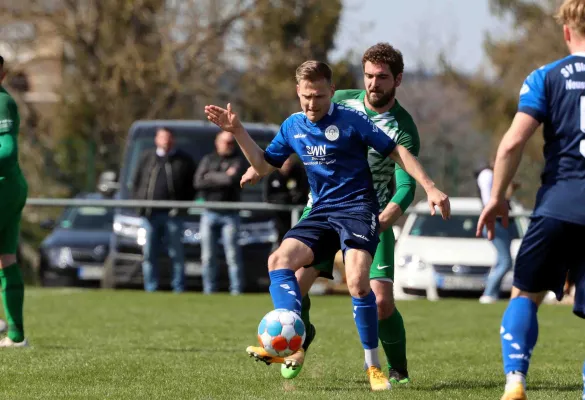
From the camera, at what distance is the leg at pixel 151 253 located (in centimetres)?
1686

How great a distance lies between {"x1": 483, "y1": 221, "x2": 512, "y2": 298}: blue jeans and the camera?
632 inches

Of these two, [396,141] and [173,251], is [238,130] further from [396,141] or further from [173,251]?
[173,251]

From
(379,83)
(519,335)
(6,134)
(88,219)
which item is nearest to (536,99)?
(519,335)

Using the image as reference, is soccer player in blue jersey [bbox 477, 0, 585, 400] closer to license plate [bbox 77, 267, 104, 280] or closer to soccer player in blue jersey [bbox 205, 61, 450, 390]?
soccer player in blue jersey [bbox 205, 61, 450, 390]

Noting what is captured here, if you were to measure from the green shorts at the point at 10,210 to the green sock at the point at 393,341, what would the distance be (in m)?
2.92

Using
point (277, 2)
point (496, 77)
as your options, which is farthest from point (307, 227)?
point (496, 77)

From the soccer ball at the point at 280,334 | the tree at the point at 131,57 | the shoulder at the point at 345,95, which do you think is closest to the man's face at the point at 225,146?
the shoulder at the point at 345,95

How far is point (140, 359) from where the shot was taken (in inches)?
345

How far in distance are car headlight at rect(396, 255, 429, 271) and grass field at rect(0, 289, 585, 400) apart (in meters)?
1.13

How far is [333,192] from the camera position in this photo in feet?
23.7

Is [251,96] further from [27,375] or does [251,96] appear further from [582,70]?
[582,70]

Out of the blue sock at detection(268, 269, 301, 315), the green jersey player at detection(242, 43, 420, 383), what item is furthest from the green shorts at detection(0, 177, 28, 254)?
the blue sock at detection(268, 269, 301, 315)

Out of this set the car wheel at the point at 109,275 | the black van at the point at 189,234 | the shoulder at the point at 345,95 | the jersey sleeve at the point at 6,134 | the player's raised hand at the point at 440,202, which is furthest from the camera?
the car wheel at the point at 109,275

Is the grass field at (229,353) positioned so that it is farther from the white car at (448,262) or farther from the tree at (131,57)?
the tree at (131,57)
